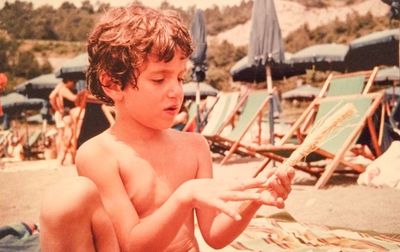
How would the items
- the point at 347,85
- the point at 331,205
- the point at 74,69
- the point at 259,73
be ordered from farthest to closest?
1. the point at 74,69
2. the point at 259,73
3. the point at 347,85
4. the point at 331,205

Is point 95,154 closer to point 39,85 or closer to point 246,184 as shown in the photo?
point 246,184

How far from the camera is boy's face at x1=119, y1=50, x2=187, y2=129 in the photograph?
105 cm

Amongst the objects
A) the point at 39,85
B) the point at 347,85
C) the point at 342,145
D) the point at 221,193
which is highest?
the point at 221,193

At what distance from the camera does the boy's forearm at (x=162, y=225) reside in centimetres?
91

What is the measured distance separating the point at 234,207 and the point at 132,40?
19.5 inches

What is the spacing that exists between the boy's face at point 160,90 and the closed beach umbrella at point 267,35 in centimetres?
455

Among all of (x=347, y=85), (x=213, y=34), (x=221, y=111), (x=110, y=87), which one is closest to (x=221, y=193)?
(x=110, y=87)

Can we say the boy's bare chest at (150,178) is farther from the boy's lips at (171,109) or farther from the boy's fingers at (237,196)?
the boy's fingers at (237,196)

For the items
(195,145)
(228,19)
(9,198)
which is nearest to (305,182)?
(9,198)

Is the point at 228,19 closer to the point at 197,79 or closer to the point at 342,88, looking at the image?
the point at 197,79

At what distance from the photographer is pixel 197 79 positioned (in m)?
7.23

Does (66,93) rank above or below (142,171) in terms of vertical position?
below

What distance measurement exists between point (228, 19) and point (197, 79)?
22244 millimetres

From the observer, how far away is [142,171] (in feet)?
3.59
